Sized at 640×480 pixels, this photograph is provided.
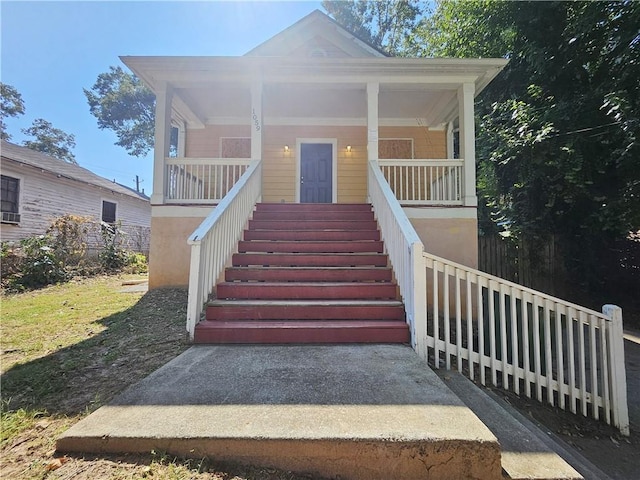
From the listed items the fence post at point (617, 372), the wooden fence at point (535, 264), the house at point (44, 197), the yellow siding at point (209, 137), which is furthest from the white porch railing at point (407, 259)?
the house at point (44, 197)

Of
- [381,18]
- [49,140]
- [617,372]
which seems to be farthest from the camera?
[49,140]

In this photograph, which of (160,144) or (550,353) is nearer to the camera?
(550,353)

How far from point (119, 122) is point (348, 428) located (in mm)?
29712

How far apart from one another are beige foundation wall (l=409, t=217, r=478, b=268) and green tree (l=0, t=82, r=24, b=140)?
35.4 meters

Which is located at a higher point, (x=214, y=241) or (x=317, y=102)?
(x=317, y=102)

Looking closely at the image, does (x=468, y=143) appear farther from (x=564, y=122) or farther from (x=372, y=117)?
(x=564, y=122)

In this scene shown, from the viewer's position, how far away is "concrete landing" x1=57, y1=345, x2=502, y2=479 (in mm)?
1585

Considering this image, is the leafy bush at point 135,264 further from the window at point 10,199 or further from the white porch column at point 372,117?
the white porch column at point 372,117

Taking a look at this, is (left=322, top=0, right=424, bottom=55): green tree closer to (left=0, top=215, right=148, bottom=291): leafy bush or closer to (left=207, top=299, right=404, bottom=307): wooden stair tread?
(left=0, top=215, right=148, bottom=291): leafy bush

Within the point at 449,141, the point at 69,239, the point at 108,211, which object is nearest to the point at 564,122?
the point at 449,141

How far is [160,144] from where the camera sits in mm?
5742

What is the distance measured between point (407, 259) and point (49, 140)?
39.6m

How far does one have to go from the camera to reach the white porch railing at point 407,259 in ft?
9.92

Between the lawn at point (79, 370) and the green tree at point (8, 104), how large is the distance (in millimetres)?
30705
